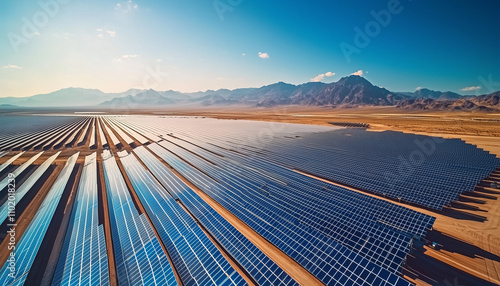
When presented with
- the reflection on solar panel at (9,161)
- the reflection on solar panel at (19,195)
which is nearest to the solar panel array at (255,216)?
the reflection on solar panel at (19,195)

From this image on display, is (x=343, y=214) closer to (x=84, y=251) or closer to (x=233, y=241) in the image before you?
(x=233, y=241)

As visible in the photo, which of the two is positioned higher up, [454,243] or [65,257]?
[65,257]

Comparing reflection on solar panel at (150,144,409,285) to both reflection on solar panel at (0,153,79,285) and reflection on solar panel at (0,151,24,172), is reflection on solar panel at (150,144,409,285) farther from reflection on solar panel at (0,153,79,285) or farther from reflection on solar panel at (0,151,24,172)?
reflection on solar panel at (0,151,24,172)

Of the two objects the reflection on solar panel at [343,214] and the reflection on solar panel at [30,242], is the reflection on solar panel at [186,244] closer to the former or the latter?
the reflection on solar panel at [343,214]

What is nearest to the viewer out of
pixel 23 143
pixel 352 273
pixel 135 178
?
pixel 352 273

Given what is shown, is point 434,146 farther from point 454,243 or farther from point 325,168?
point 454,243

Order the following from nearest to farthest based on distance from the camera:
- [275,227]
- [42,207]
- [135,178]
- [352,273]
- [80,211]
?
[352,273], [275,227], [80,211], [42,207], [135,178]

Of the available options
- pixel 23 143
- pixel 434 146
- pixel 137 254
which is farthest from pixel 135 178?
pixel 23 143

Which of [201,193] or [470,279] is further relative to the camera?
[201,193]
